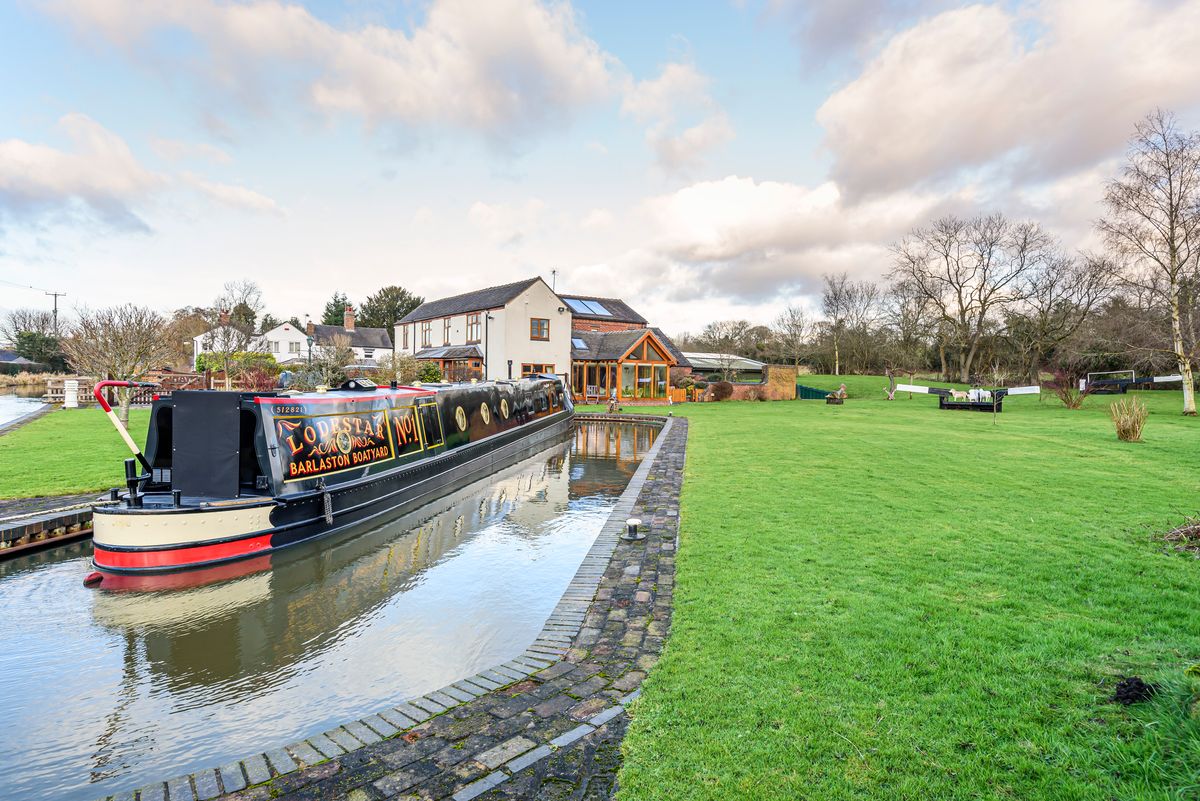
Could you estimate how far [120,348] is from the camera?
16.7 m

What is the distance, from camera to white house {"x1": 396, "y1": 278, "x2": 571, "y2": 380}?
29.6 metres

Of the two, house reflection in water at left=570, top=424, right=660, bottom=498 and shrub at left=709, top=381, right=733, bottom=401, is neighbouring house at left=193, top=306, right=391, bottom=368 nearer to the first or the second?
shrub at left=709, top=381, right=733, bottom=401

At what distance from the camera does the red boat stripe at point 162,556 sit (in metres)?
6.43

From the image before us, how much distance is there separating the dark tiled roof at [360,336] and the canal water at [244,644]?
45.9 meters

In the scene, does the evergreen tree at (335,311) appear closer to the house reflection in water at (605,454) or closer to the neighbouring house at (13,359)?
the neighbouring house at (13,359)

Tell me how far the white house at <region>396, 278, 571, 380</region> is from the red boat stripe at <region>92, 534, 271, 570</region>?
22.0 m

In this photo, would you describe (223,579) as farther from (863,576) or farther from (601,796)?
(863,576)

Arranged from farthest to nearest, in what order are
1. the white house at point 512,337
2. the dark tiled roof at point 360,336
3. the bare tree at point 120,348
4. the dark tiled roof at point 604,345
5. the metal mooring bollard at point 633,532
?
the dark tiled roof at point 360,336
the dark tiled roof at point 604,345
the white house at point 512,337
the bare tree at point 120,348
the metal mooring bollard at point 633,532

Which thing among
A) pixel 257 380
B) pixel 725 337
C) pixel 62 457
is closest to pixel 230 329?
pixel 257 380

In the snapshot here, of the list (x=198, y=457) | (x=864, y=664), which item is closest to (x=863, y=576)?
(x=864, y=664)

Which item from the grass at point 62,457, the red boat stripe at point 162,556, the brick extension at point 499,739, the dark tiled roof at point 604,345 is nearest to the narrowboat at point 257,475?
the red boat stripe at point 162,556

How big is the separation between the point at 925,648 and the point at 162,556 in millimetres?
7872

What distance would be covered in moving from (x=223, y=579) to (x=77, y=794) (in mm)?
3663

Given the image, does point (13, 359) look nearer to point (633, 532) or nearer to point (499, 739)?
point (633, 532)
